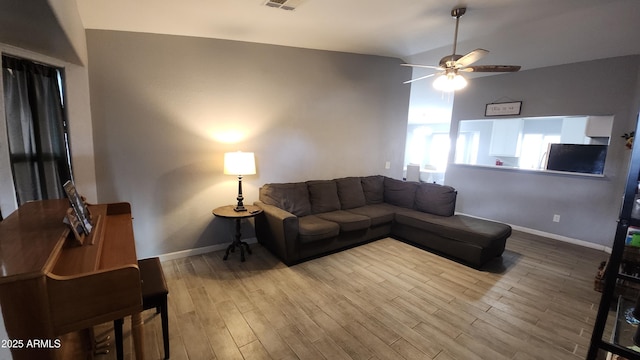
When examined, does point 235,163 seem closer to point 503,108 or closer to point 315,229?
point 315,229

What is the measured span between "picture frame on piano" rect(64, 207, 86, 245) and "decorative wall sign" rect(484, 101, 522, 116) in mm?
5945

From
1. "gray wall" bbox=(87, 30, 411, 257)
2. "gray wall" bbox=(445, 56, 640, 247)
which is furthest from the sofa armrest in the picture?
"gray wall" bbox=(445, 56, 640, 247)

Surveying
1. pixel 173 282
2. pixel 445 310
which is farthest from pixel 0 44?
pixel 445 310

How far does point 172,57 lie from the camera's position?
2.88 metres

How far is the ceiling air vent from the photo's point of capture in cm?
232

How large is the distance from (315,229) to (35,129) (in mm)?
2790

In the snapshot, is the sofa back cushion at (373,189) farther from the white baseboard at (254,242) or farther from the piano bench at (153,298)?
the piano bench at (153,298)

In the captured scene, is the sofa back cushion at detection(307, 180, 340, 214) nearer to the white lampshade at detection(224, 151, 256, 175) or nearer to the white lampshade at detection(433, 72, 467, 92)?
the white lampshade at detection(224, 151, 256, 175)

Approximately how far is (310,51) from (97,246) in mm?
3424

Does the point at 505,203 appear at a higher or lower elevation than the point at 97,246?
lower

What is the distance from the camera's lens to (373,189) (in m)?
4.47

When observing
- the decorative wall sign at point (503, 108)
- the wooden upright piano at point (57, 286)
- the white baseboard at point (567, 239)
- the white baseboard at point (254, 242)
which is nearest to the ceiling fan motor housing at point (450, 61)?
the decorative wall sign at point (503, 108)

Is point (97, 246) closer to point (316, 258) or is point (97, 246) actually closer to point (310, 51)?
point (316, 258)

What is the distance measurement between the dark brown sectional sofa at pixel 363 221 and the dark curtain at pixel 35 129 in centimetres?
201
